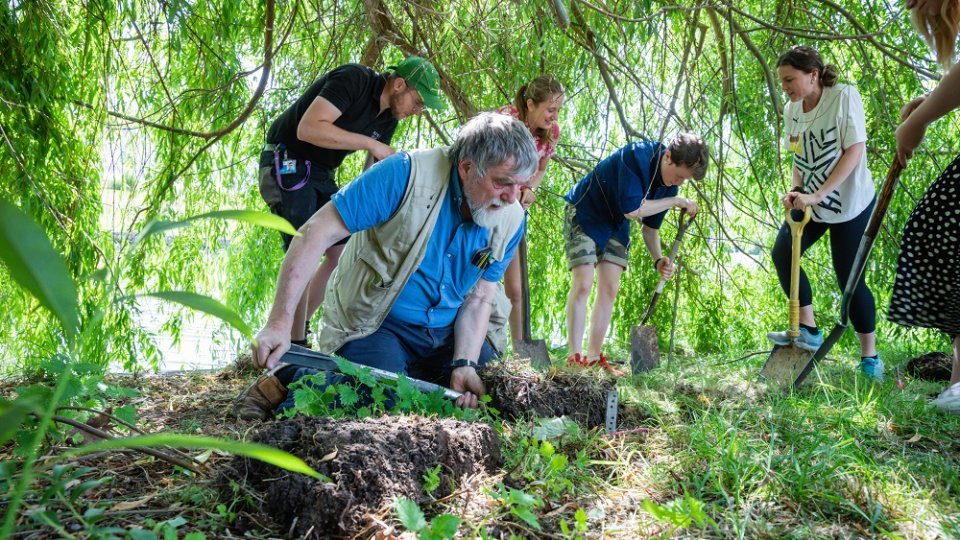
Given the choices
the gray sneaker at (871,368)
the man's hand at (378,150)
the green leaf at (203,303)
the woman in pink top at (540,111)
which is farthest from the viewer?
the gray sneaker at (871,368)

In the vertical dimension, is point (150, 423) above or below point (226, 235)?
below

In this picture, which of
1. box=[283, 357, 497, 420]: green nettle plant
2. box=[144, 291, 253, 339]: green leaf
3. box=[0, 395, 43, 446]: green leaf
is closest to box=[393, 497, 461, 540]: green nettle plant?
box=[283, 357, 497, 420]: green nettle plant

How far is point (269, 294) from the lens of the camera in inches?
193

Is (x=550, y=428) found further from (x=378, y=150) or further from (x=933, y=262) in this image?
(x=378, y=150)

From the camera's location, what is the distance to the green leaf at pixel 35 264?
72 centimetres

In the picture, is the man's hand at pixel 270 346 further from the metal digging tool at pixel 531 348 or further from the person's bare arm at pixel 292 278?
the metal digging tool at pixel 531 348

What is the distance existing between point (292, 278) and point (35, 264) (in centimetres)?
157

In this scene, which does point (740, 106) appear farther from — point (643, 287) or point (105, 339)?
point (105, 339)

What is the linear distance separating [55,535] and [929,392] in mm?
3287

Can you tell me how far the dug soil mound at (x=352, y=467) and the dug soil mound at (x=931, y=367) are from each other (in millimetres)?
2792

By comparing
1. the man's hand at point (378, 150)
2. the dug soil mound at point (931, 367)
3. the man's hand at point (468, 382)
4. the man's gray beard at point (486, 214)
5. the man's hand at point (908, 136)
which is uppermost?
the man's hand at point (378, 150)

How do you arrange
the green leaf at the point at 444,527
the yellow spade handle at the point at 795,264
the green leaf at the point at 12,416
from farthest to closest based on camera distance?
the yellow spade handle at the point at 795,264 → the green leaf at the point at 444,527 → the green leaf at the point at 12,416

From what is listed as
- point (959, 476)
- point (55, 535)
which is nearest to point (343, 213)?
point (55, 535)

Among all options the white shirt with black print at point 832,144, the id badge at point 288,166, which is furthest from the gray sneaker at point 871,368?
the id badge at point 288,166
